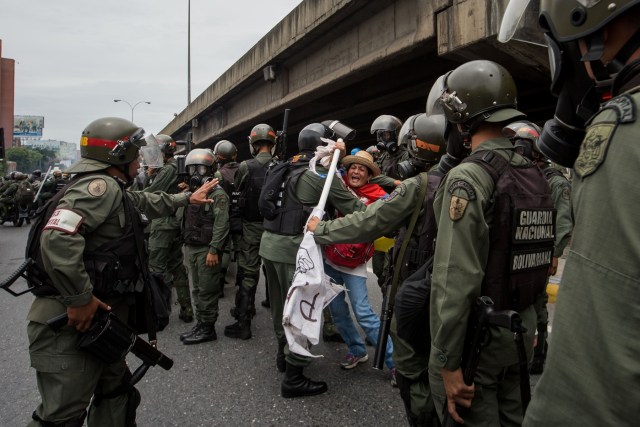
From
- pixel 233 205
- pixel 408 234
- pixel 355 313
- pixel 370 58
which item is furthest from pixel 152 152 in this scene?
pixel 370 58

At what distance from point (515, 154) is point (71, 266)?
7.34 feet

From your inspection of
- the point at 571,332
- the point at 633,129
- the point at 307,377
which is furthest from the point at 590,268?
the point at 307,377

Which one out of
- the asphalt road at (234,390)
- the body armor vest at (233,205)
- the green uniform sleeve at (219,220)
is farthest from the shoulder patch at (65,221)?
the body armor vest at (233,205)

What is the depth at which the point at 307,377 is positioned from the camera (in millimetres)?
3596

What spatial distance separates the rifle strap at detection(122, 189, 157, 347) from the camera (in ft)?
8.32

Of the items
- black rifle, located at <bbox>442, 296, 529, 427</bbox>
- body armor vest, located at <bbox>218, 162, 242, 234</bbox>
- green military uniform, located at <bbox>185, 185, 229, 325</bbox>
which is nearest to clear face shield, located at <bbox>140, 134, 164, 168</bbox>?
green military uniform, located at <bbox>185, 185, 229, 325</bbox>

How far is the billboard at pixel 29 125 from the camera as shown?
9375 centimetres

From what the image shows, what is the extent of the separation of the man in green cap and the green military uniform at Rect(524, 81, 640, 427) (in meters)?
2.18

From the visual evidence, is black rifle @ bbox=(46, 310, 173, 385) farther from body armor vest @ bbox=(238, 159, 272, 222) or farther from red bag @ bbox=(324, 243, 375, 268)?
body armor vest @ bbox=(238, 159, 272, 222)

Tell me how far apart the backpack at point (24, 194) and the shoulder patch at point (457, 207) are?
1920cm

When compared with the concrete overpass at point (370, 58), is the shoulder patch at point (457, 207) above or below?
below

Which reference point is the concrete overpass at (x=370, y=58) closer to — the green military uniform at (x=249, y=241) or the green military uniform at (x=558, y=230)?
the green military uniform at (x=558, y=230)

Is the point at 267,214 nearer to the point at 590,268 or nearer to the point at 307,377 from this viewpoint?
the point at 307,377

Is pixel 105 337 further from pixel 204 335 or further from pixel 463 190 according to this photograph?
pixel 204 335
